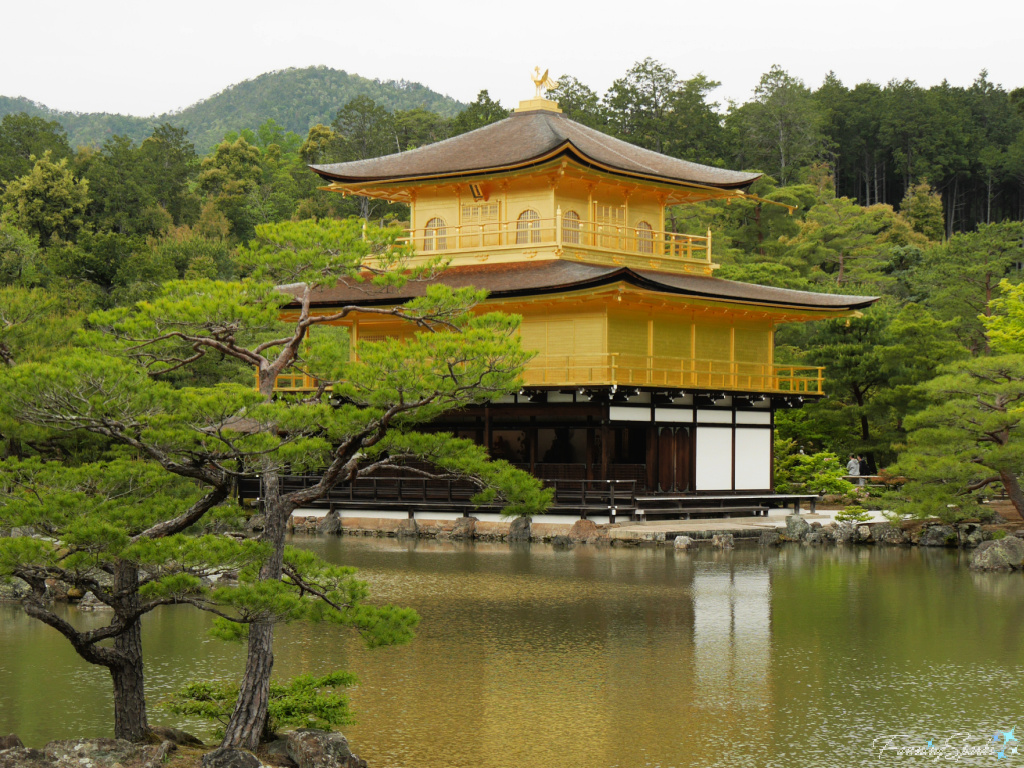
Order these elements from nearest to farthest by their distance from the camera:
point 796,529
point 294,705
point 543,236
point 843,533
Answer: point 294,705
point 796,529
point 843,533
point 543,236

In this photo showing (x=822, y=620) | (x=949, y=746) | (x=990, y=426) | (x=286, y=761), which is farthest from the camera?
(x=990, y=426)

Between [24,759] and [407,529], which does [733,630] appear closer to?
[24,759]

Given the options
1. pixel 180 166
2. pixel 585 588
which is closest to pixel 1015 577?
pixel 585 588

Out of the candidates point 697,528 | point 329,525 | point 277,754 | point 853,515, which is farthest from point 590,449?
point 277,754

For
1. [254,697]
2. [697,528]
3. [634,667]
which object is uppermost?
[697,528]

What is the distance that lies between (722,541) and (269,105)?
118277mm

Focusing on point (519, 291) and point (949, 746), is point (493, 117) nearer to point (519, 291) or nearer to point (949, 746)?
point (519, 291)

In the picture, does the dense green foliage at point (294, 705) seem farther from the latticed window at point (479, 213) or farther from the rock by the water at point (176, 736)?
the latticed window at point (479, 213)

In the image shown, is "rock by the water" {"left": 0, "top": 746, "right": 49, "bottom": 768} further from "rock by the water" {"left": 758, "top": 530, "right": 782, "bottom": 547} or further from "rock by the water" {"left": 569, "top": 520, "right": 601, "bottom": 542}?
"rock by the water" {"left": 758, "top": 530, "right": 782, "bottom": 547}

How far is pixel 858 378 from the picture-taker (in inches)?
1417

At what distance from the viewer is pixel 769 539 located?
2620cm

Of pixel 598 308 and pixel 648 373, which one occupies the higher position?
pixel 598 308

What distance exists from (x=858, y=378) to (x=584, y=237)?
10295 mm

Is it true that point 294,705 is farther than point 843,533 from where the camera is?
No
